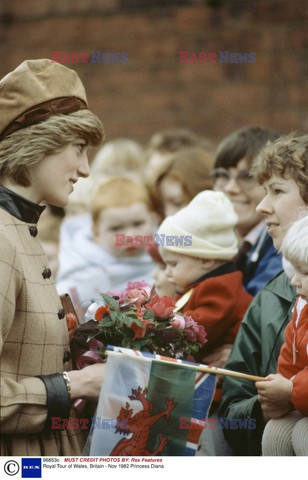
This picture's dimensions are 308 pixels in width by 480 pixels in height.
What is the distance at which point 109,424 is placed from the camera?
3023mm

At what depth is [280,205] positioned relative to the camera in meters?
3.46

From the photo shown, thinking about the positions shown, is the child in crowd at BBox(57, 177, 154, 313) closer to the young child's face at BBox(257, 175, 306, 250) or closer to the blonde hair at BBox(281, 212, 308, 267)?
the young child's face at BBox(257, 175, 306, 250)

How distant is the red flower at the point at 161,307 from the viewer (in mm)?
3229

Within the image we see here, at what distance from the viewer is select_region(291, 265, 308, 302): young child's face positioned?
304 cm

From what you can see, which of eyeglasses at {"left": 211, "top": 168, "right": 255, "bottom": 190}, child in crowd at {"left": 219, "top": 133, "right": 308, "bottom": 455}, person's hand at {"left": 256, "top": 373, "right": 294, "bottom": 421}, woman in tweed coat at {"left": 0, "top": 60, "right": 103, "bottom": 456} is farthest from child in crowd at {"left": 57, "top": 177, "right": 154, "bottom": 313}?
person's hand at {"left": 256, "top": 373, "right": 294, "bottom": 421}

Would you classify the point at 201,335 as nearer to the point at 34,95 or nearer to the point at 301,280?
the point at 301,280

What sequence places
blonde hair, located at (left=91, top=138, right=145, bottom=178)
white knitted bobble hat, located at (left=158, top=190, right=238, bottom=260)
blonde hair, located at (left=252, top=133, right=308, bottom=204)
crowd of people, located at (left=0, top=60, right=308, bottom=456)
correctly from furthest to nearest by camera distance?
blonde hair, located at (left=91, top=138, right=145, bottom=178) → white knitted bobble hat, located at (left=158, top=190, right=238, bottom=260) → blonde hair, located at (left=252, top=133, right=308, bottom=204) → crowd of people, located at (left=0, top=60, right=308, bottom=456)

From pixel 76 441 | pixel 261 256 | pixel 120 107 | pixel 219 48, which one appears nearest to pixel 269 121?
pixel 219 48

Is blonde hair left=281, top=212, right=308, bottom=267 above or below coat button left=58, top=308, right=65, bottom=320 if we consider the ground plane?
above

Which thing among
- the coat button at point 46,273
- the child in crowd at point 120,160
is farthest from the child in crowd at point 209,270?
the child in crowd at point 120,160

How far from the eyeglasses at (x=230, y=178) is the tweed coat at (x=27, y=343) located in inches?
62.4

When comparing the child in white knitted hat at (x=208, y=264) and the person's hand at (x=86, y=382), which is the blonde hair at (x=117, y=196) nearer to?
the child in white knitted hat at (x=208, y=264)

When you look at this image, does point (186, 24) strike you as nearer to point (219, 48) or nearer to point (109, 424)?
point (219, 48)

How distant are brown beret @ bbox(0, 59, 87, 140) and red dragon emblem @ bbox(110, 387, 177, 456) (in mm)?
988
